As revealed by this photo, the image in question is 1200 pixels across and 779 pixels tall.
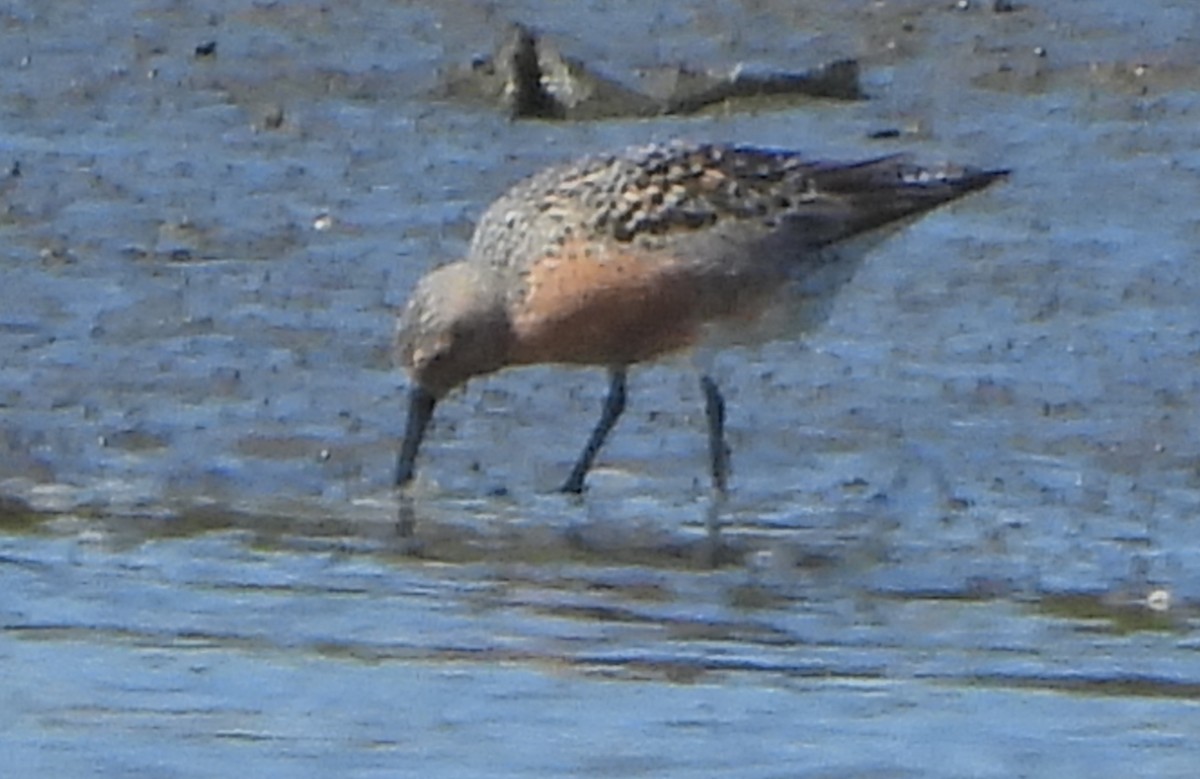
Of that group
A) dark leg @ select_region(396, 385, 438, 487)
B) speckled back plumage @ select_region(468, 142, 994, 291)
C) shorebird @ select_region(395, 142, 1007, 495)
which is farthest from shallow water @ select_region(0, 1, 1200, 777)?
speckled back plumage @ select_region(468, 142, 994, 291)

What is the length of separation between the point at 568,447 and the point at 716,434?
43 centimetres

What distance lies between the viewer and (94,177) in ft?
36.9

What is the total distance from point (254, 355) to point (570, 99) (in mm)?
2685

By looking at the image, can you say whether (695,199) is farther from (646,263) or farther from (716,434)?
(716,434)

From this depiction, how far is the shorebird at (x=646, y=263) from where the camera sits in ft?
29.2

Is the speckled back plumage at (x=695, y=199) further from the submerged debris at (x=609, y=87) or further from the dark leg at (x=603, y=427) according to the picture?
the submerged debris at (x=609, y=87)

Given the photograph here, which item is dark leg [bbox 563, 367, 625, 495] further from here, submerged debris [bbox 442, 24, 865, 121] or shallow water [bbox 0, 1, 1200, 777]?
submerged debris [bbox 442, 24, 865, 121]

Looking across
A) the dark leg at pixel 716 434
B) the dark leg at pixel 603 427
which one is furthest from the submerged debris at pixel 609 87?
the dark leg at pixel 716 434

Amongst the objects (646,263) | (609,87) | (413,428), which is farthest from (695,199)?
(609,87)

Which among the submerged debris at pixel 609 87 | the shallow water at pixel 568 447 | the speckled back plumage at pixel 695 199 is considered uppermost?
the speckled back plumage at pixel 695 199

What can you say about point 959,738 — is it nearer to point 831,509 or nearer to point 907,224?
point 831,509

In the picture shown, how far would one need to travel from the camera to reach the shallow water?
686 centimetres

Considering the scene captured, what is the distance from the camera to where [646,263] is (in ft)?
29.2

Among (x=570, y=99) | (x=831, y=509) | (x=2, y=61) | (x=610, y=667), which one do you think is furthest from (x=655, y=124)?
(x=610, y=667)
